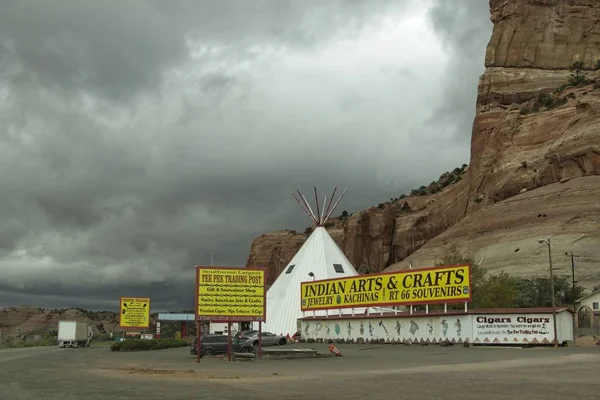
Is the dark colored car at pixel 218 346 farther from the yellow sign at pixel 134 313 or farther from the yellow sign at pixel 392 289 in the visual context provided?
the yellow sign at pixel 134 313

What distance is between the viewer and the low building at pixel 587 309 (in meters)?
66.1

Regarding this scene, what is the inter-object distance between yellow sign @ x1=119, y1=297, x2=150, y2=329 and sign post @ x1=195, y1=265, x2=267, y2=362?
4528cm

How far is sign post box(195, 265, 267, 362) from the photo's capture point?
3638cm

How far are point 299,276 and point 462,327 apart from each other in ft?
97.7

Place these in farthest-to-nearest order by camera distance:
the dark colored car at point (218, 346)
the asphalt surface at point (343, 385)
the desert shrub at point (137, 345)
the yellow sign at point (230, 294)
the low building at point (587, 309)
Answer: the low building at point (587, 309) < the desert shrub at point (137, 345) < the dark colored car at point (218, 346) < the yellow sign at point (230, 294) < the asphalt surface at point (343, 385)

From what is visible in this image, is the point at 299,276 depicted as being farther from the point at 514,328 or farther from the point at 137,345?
the point at 514,328

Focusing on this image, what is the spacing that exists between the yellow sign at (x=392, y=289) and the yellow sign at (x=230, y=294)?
16.7 m

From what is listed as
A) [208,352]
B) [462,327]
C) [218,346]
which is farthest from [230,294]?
[462,327]

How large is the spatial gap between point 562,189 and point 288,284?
1555 inches

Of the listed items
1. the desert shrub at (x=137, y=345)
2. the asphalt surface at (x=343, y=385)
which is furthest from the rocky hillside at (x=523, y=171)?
the asphalt surface at (x=343, y=385)

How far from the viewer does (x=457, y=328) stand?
46062 millimetres

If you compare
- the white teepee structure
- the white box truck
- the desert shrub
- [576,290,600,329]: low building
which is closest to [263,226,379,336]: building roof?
the white teepee structure

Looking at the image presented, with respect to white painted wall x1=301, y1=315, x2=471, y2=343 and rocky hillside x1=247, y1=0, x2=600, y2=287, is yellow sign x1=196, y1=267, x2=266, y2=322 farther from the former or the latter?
rocky hillside x1=247, y1=0, x2=600, y2=287

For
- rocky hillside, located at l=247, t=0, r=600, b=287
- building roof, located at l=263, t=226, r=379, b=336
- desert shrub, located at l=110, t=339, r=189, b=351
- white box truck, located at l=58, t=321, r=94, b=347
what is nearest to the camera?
desert shrub, located at l=110, t=339, r=189, b=351
